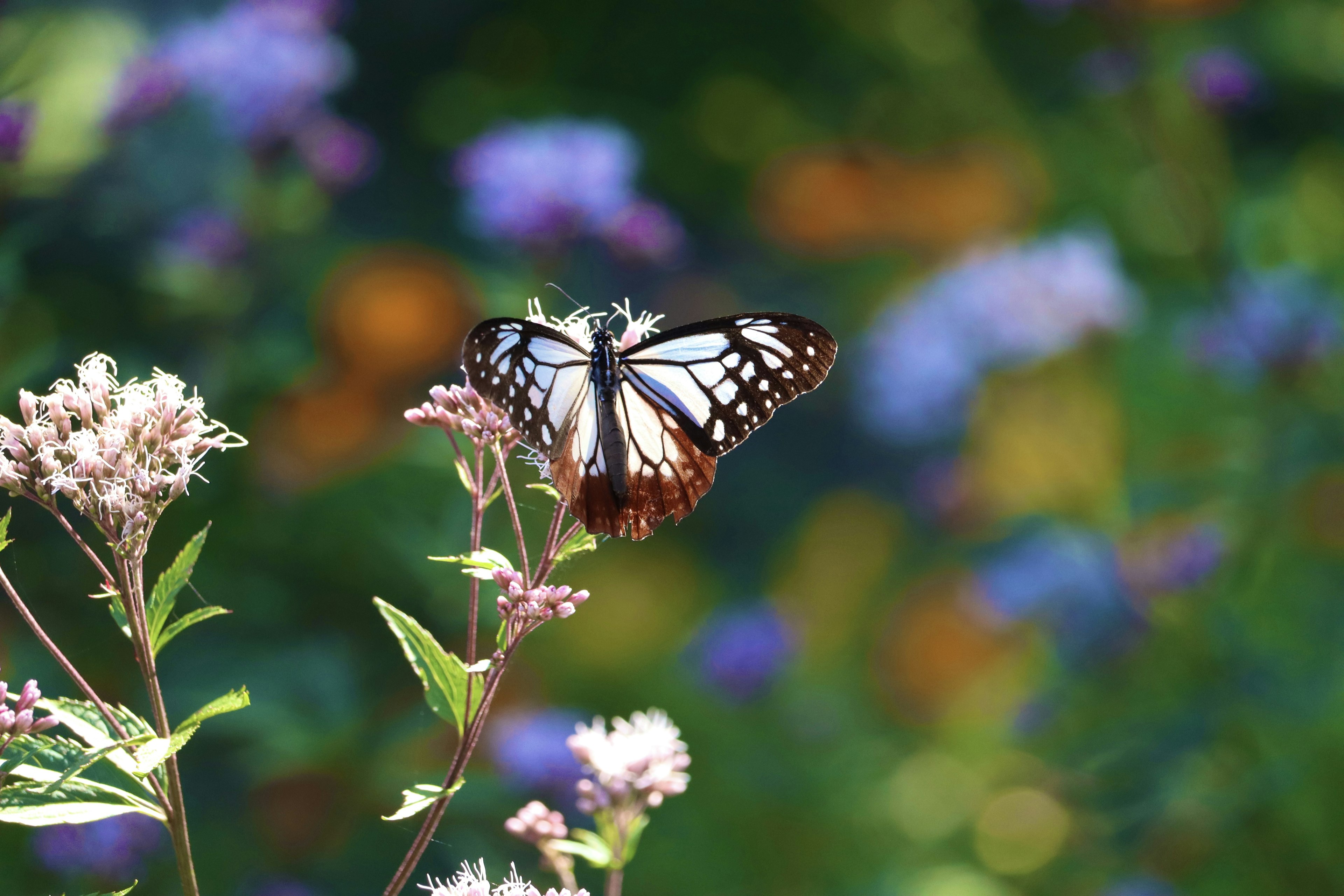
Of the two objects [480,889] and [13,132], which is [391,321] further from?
[480,889]

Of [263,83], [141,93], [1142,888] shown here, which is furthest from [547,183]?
[1142,888]

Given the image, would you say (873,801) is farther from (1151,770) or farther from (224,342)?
(224,342)

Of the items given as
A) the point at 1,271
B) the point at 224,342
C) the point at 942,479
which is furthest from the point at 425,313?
the point at 942,479

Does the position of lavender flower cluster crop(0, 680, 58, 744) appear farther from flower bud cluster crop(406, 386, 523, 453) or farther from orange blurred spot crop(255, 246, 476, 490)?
orange blurred spot crop(255, 246, 476, 490)

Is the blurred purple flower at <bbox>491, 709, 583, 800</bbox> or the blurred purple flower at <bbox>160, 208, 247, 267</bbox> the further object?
the blurred purple flower at <bbox>160, 208, 247, 267</bbox>

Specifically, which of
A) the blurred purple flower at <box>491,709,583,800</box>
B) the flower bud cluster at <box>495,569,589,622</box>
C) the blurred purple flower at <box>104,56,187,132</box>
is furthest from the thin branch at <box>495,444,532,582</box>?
the blurred purple flower at <box>104,56,187,132</box>

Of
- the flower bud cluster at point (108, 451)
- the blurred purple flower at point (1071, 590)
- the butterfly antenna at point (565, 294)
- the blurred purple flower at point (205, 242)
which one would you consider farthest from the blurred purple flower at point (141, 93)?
the blurred purple flower at point (1071, 590)
